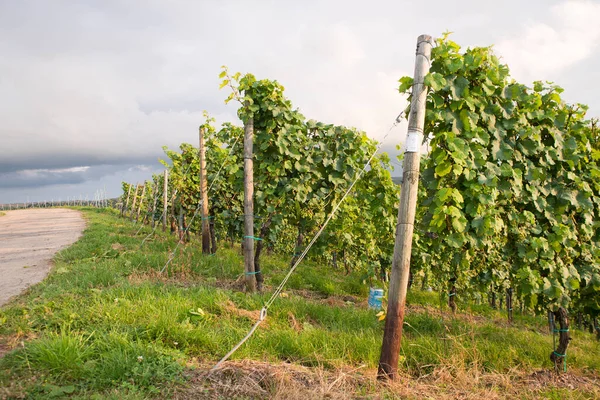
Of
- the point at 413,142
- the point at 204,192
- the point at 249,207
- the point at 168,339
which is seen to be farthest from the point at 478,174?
the point at 204,192

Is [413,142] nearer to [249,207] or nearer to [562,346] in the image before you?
[249,207]

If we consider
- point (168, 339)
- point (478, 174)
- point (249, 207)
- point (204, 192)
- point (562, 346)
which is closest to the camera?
point (168, 339)

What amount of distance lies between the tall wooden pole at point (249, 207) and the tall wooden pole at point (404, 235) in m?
2.98

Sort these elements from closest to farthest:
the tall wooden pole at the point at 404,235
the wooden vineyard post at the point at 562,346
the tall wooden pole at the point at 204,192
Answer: the tall wooden pole at the point at 404,235, the wooden vineyard post at the point at 562,346, the tall wooden pole at the point at 204,192

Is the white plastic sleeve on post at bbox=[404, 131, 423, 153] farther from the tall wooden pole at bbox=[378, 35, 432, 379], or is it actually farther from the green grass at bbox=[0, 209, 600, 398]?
the green grass at bbox=[0, 209, 600, 398]

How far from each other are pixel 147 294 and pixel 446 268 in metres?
7.22

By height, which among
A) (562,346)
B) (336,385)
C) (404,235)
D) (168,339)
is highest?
(404,235)

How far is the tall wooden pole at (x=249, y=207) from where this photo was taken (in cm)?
570

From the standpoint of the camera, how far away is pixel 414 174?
3.17 m

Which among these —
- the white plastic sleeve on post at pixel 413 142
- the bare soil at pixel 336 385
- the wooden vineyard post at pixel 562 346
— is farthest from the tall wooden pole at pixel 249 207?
the wooden vineyard post at pixel 562 346

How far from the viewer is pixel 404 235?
3.16m

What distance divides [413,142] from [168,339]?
298 centimetres

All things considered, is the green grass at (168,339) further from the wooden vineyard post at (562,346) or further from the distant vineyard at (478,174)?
the distant vineyard at (478,174)

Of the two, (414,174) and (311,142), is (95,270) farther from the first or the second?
(414,174)
